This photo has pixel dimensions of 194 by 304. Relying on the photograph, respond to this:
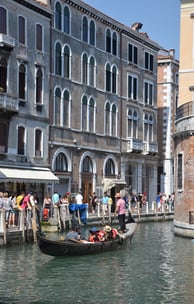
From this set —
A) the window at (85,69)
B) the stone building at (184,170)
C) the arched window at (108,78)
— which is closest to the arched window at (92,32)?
the window at (85,69)

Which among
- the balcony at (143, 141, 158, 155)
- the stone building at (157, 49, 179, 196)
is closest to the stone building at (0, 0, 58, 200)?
the balcony at (143, 141, 158, 155)

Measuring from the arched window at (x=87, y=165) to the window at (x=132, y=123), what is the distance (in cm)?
462

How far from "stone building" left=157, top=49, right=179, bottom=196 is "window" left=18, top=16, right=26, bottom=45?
17188 mm

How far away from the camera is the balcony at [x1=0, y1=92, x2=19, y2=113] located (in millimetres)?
27477

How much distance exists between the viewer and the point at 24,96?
97.1ft

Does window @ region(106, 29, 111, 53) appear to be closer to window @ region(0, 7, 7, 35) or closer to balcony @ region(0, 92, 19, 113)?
window @ region(0, 7, 7, 35)

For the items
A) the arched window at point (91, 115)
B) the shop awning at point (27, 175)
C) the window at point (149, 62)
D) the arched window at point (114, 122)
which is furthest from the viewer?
the window at point (149, 62)

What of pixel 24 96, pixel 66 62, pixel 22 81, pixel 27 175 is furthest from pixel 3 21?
pixel 27 175

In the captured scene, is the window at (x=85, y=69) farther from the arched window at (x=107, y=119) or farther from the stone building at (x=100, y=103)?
the arched window at (x=107, y=119)

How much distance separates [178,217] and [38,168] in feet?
28.7

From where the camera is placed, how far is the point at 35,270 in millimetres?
15812

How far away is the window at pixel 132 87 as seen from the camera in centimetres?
3909

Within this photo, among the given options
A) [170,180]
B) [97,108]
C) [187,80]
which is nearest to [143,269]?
[187,80]

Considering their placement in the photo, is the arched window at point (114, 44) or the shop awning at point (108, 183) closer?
the shop awning at point (108, 183)
